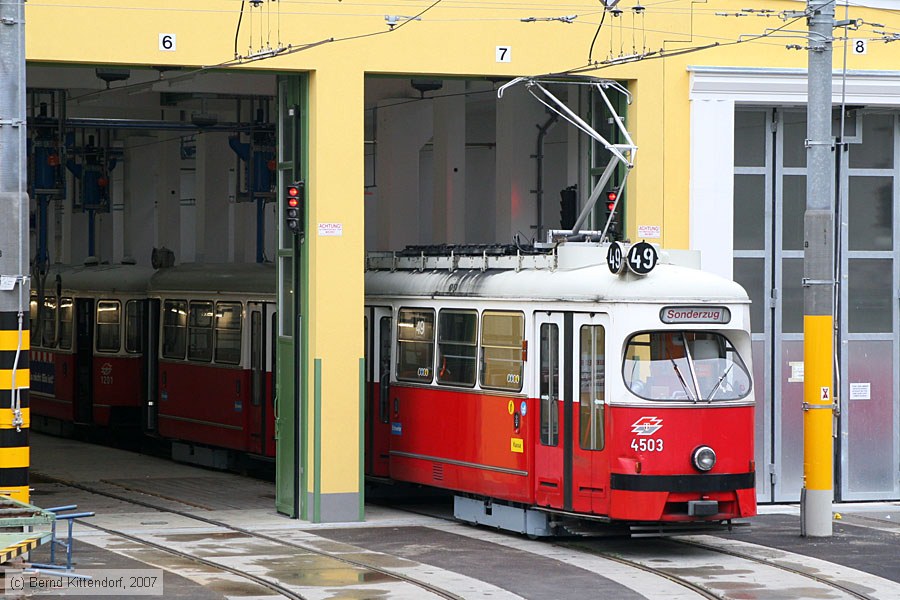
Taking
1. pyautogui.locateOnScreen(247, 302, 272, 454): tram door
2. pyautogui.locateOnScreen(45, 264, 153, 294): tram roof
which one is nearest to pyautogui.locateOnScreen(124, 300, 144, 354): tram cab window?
pyautogui.locateOnScreen(45, 264, 153, 294): tram roof

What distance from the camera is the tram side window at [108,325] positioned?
26844mm

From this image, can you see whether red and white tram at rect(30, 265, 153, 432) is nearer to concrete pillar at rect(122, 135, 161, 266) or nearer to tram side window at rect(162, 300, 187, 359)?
tram side window at rect(162, 300, 187, 359)

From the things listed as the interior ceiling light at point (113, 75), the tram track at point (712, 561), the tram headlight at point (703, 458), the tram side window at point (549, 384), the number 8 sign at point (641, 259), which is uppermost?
the interior ceiling light at point (113, 75)

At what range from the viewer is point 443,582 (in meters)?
13.6

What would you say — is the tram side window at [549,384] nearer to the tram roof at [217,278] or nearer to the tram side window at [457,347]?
the tram side window at [457,347]

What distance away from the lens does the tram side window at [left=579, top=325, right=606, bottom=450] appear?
15195 millimetres

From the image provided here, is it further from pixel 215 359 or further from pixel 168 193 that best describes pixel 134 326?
pixel 168 193

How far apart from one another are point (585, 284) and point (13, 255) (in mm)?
5184

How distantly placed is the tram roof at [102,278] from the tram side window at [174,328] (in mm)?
1130

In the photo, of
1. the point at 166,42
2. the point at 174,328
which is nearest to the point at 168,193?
the point at 174,328

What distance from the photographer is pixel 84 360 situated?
1091 inches

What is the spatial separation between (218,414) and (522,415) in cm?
825

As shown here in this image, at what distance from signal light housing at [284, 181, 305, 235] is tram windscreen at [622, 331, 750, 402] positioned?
420 cm

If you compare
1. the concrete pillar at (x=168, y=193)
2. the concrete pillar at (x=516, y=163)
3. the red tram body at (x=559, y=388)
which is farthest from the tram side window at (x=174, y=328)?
the concrete pillar at (x=168, y=193)
